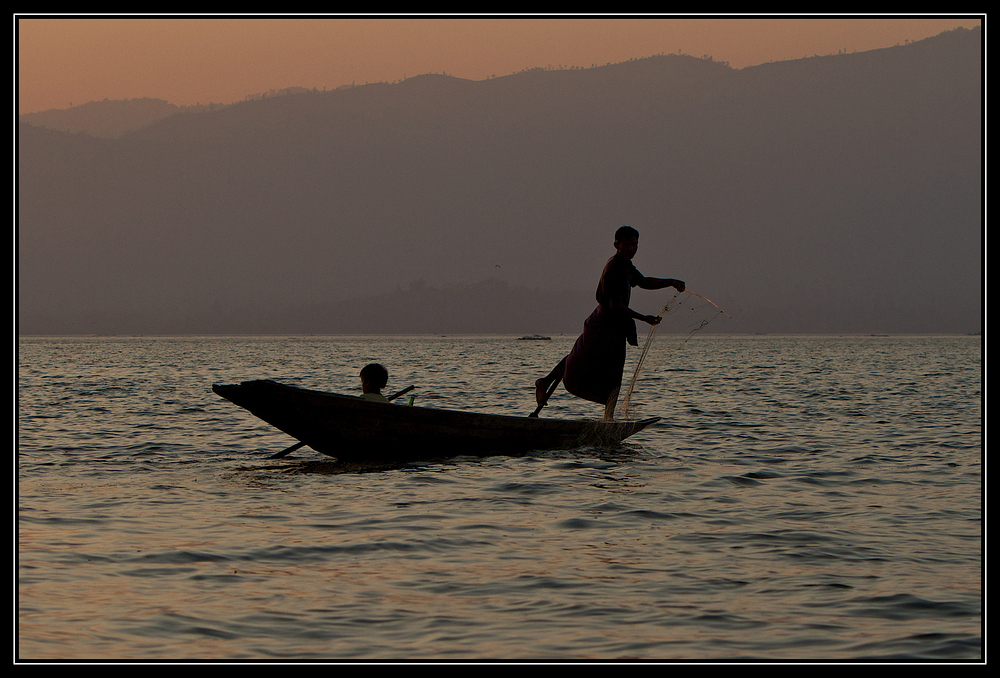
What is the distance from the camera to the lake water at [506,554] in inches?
215

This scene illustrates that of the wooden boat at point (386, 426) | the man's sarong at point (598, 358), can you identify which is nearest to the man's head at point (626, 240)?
the man's sarong at point (598, 358)

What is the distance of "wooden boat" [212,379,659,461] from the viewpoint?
11.5 m

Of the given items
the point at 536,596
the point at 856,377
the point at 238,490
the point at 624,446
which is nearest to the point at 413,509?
the point at 238,490

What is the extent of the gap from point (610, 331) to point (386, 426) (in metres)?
3.06

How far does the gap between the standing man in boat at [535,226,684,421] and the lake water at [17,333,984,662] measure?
3.03 feet

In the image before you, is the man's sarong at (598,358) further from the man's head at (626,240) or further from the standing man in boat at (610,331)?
the man's head at (626,240)

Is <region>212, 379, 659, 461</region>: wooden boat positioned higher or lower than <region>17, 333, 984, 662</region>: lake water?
higher

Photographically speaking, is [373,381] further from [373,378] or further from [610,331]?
[610,331]

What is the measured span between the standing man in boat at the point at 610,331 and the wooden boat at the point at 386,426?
28.1 inches

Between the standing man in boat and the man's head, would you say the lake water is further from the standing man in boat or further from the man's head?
the man's head

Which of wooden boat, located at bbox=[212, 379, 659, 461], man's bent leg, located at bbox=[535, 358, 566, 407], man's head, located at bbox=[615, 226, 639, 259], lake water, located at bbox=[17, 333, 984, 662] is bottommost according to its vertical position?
lake water, located at bbox=[17, 333, 984, 662]

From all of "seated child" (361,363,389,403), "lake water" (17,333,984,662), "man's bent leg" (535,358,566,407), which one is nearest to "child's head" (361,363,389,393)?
"seated child" (361,363,389,403)

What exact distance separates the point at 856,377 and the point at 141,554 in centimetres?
3817

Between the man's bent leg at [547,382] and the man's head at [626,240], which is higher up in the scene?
the man's head at [626,240]
